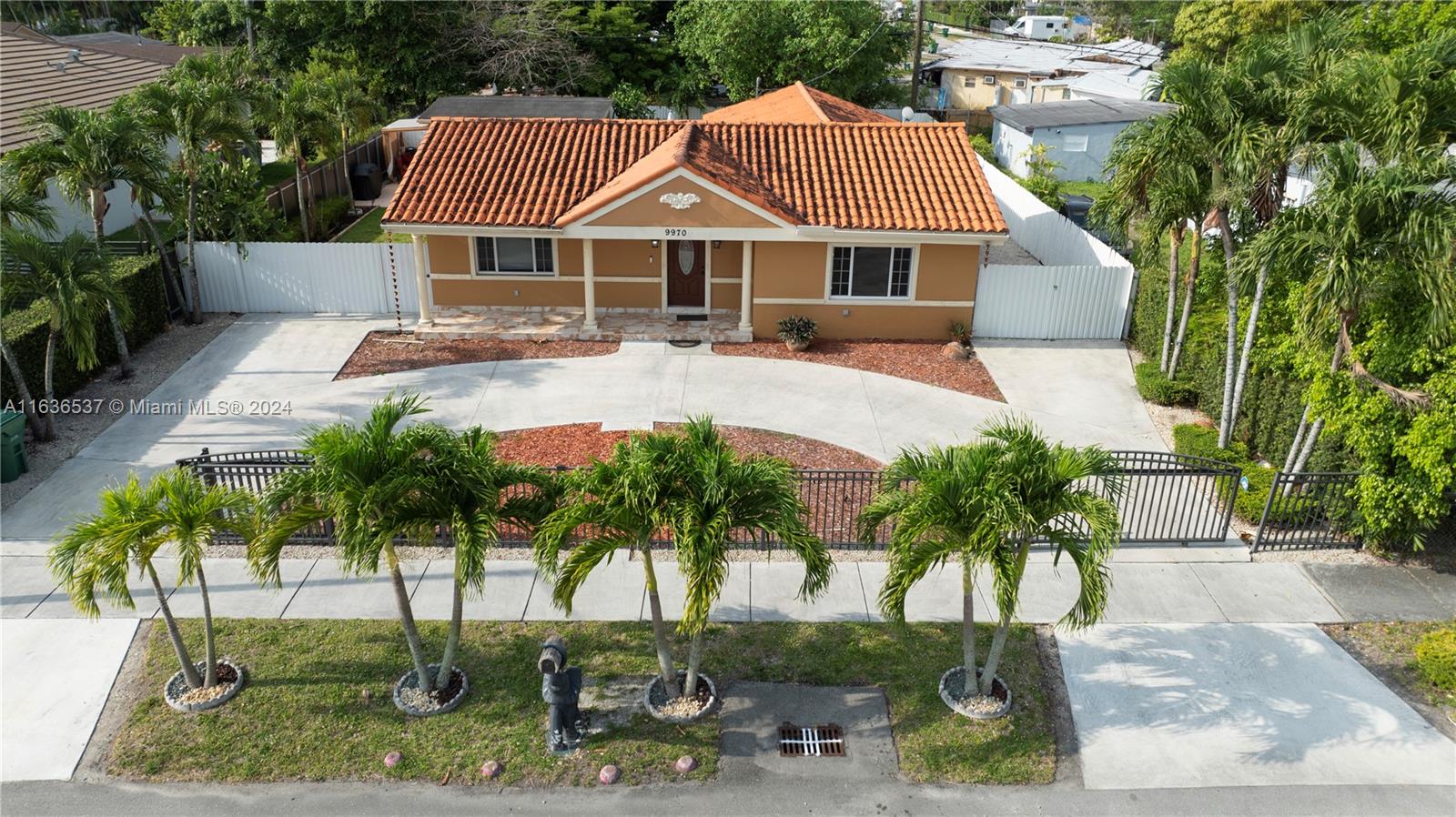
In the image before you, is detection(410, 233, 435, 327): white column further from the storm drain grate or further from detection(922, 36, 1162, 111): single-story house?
detection(922, 36, 1162, 111): single-story house

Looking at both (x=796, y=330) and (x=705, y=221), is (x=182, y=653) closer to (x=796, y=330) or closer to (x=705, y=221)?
(x=705, y=221)

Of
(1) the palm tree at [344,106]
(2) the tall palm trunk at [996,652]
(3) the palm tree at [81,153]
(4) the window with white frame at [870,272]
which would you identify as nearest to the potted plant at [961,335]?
(4) the window with white frame at [870,272]

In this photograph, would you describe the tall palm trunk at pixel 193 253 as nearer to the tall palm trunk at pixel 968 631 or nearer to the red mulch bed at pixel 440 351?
the red mulch bed at pixel 440 351

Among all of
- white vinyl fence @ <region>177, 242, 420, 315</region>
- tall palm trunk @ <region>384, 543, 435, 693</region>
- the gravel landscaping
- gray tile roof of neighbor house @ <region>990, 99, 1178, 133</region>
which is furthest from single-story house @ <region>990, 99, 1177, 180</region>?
tall palm trunk @ <region>384, 543, 435, 693</region>

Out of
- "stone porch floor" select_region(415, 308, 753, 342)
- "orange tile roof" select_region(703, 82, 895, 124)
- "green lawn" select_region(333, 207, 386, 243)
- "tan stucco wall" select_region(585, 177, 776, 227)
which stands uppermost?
"orange tile roof" select_region(703, 82, 895, 124)

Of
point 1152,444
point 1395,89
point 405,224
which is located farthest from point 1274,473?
point 405,224

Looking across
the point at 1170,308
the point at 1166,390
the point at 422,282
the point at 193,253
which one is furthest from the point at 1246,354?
the point at 193,253

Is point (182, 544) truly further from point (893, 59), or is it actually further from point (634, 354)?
point (893, 59)
